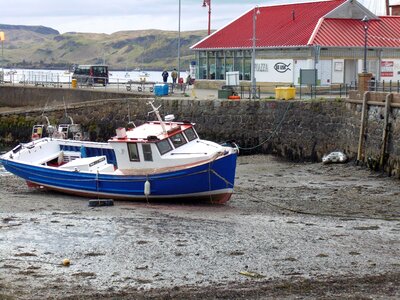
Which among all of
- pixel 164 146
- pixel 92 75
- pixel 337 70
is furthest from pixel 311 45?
pixel 92 75

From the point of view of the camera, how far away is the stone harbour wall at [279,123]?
26141 mm

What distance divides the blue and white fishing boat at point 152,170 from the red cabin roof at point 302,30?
1699 centimetres

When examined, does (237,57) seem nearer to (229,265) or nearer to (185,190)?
(185,190)

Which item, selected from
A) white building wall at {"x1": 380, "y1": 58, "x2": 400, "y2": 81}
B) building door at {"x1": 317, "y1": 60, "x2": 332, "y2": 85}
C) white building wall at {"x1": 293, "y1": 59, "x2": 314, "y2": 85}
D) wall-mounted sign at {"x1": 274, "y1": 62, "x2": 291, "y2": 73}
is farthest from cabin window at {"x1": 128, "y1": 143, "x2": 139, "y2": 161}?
→ white building wall at {"x1": 380, "y1": 58, "x2": 400, "y2": 81}

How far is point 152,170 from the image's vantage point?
69.4ft

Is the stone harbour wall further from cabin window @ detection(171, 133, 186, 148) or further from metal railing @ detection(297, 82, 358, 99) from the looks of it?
cabin window @ detection(171, 133, 186, 148)

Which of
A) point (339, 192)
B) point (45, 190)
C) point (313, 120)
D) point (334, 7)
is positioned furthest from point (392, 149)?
point (334, 7)

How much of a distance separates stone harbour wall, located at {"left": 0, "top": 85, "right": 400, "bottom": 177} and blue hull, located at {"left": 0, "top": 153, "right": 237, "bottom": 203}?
20.9 ft

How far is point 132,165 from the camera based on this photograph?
21.6 meters

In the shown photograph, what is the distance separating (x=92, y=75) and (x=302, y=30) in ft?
68.0

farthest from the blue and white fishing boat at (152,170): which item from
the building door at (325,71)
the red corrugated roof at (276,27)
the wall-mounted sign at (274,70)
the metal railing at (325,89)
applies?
the red corrugated roof at (276,27)

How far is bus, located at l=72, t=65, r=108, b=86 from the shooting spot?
172 ft

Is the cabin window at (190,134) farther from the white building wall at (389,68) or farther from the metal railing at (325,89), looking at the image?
the white building wall at (389,68)

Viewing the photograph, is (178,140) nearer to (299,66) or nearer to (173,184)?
(173,184)
